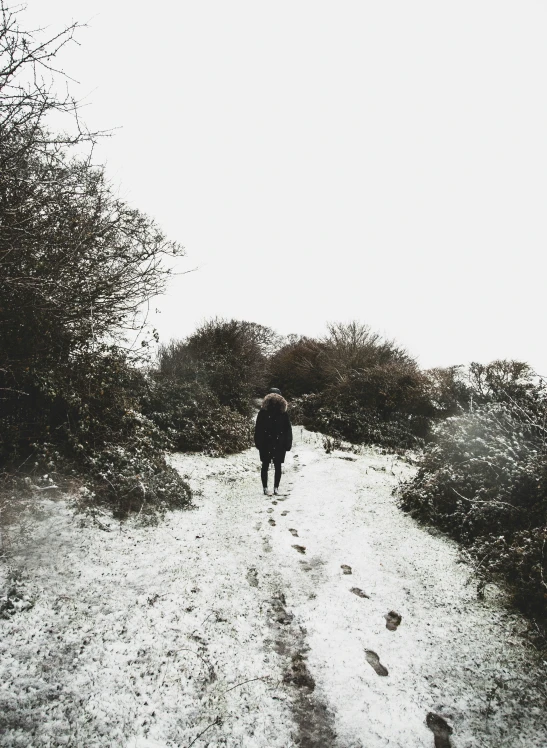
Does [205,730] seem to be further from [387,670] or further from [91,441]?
[91,441]

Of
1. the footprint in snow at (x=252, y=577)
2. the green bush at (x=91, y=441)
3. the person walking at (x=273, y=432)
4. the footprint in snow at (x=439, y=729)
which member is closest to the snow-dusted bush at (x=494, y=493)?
the footprint in snow at (x=439, y=729)

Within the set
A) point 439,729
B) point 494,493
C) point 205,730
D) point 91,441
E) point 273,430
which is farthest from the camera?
point 273,430

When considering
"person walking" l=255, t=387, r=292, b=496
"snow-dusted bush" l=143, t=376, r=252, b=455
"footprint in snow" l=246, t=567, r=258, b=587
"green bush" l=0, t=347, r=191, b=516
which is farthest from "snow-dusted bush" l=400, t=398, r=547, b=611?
"snow-dusted bush" l=143, t=376, r=252, b=455

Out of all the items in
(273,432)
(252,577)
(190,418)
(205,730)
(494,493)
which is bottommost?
(205,730)

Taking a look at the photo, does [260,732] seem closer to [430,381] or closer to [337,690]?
[337,690]

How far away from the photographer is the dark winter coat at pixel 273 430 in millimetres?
7219

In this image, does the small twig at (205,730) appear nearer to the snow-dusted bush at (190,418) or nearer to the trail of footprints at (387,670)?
the trail of footprints at (387,670)

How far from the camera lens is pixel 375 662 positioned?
299cm

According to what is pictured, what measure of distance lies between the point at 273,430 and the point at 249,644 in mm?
4337

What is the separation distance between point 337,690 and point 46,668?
2096 millimetres

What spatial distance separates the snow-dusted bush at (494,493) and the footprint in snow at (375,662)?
1.70 m

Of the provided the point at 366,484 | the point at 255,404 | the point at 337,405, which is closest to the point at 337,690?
the point at 366,484

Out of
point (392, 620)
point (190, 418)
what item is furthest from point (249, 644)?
point (190, 418)

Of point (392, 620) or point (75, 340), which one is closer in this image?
point (392, 620)
